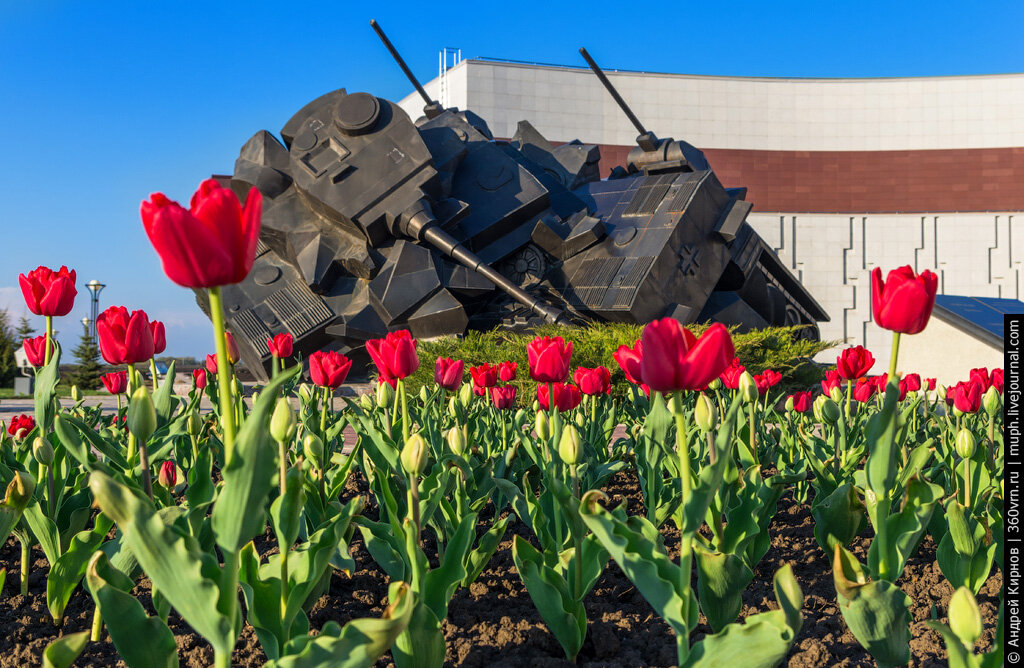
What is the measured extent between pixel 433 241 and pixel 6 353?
14647mm

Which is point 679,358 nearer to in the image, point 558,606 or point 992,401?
point 558,606

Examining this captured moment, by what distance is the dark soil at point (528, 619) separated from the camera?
174 cm

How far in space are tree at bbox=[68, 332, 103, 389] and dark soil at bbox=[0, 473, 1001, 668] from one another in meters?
16.9

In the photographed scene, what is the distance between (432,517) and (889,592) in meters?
1.35

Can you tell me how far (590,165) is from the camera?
15031 millimetres

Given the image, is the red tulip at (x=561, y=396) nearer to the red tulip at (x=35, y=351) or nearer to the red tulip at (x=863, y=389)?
the red tulip at (x=863, y=389)

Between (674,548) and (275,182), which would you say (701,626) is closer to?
(674,548)

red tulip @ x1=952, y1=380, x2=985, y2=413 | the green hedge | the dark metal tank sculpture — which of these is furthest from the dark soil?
the dark metal tank sculpture

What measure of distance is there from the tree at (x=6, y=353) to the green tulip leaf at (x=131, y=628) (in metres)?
21.6

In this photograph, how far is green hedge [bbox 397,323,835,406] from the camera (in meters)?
7.94

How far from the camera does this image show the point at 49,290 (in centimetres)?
225

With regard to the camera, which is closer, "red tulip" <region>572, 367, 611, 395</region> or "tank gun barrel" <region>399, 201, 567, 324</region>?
"red tulip" <region>572, 367, 611, 395</region>

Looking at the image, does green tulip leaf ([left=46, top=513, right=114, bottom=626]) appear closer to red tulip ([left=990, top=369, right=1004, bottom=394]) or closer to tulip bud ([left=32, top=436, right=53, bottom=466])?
tulip bud ([left=32, top=436, right=53, bottom=466])

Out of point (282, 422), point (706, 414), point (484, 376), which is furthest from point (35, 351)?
point (706, 414)
